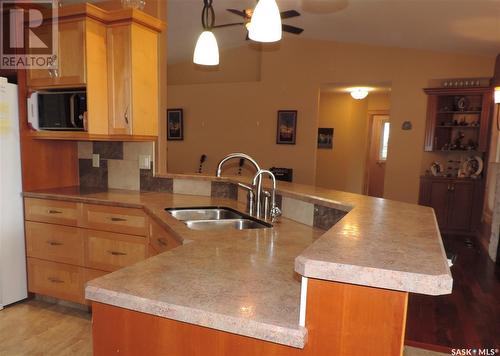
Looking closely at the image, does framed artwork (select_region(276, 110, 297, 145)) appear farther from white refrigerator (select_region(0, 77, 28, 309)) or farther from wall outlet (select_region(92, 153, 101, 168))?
white refrigerator (select_region(0, 77, 28, 309))

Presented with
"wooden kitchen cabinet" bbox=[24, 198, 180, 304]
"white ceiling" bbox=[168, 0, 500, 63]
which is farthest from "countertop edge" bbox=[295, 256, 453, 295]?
"white ceiling" bbox=[168, 0, 500, 63]

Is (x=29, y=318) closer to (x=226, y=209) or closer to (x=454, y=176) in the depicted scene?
(x=226, y=209)

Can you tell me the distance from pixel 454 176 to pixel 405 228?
496 centimetres

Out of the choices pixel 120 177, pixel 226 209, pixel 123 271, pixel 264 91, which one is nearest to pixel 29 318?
pixel 120 177

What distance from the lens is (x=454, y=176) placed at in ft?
17.5

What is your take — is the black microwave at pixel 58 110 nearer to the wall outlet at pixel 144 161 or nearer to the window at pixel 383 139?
the wall outlet at pixel 144 161

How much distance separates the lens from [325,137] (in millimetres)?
7539

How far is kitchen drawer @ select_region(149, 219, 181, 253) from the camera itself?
6.17 ft

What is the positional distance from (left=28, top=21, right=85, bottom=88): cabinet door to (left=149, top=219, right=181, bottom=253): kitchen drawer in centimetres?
123

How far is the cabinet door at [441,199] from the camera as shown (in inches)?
205

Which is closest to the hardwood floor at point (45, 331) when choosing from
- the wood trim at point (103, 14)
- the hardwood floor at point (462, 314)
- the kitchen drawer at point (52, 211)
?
the hardwood floor at point (462, 314)

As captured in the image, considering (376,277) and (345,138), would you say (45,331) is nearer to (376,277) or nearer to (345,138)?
(376,277)

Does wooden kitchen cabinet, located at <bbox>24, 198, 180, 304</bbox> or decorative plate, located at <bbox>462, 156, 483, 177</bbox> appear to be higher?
decorative plate, located at <bbox>462, 156, 483, 177</bbox>

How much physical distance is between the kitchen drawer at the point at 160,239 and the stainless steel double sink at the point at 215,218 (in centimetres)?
14
